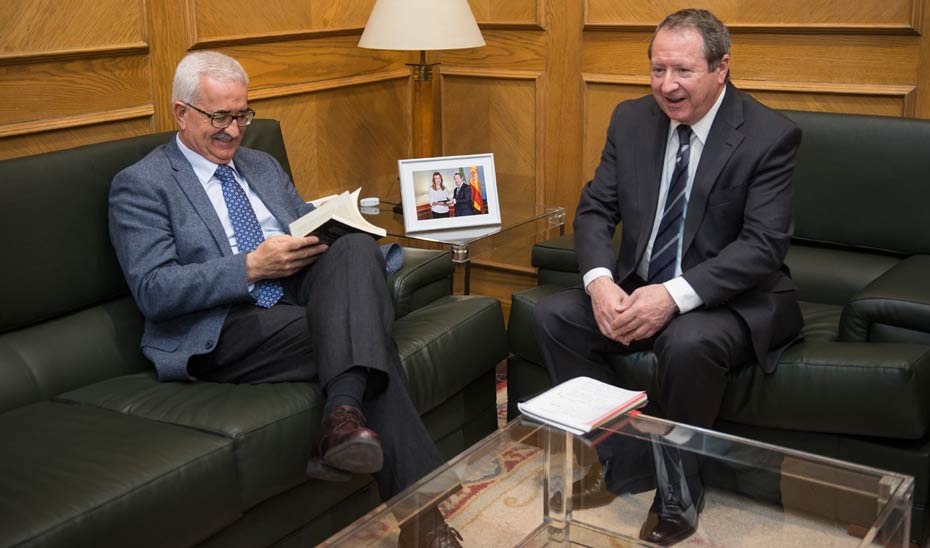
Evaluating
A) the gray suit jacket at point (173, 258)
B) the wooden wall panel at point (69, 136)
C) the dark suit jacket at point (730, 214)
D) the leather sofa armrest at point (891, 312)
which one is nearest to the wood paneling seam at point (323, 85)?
the wooden wall panel at point (69, 136)

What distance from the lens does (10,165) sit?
232 centimetres

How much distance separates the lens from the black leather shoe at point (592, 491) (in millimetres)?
2012

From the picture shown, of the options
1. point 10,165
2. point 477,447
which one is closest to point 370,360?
point 477,447

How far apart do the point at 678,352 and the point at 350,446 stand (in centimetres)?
83

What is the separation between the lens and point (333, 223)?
2418 millimetres

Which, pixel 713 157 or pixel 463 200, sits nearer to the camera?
pixel 713 157

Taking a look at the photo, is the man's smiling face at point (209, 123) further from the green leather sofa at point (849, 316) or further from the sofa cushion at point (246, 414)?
the green leather sofa at point (849, 316)

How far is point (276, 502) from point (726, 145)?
4.53 feet

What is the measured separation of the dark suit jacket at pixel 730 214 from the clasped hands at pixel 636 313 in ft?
0.29

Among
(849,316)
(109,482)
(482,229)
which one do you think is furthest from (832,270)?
(109,482)

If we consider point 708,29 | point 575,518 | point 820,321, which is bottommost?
point 575,518

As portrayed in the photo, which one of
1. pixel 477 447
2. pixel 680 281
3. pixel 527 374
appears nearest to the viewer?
pixel 477 447

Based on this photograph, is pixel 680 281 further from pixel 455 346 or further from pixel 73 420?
pixel 73 420

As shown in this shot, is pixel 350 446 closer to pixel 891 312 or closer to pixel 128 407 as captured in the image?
Answer: pixel 128 407
